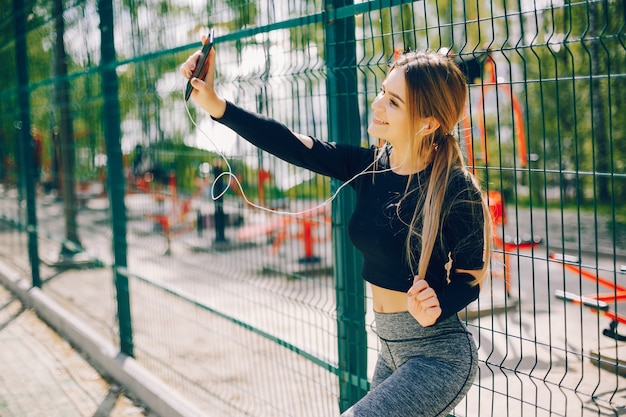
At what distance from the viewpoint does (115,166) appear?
16.4 feet

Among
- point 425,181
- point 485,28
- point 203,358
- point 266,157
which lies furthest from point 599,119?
point 425,181

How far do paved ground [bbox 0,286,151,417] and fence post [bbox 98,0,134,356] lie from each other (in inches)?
16.1

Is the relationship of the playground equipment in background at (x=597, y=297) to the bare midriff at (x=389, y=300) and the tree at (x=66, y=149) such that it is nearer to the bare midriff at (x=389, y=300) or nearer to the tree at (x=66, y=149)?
the bare midriff at (x=389, y=300)

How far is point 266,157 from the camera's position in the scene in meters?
3.59

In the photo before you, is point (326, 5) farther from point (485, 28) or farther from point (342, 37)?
point (485, 28)

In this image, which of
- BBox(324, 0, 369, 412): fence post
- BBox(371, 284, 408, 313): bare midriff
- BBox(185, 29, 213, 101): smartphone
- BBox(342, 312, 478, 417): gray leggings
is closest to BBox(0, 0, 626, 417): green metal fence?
BBox(324, 0, 369, 412): fence post

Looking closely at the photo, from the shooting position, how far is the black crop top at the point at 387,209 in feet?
6.93

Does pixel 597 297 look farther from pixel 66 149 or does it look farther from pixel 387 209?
pixel 66 149

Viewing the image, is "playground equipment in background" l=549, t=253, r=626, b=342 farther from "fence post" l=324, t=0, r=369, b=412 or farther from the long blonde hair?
"fence post" l=324, t=0, r=369, b=412

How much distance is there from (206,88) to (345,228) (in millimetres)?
938

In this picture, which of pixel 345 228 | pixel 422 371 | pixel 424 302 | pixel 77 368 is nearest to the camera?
pixel 424 302

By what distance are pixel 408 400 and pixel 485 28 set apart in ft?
40.5

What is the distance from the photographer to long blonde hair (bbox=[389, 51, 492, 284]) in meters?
2.12

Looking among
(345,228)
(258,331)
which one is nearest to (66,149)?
(258,331)
